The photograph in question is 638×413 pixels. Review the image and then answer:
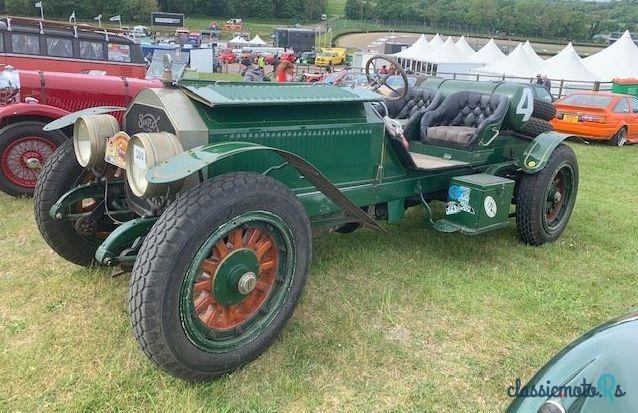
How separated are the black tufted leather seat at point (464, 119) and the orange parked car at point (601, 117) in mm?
7946

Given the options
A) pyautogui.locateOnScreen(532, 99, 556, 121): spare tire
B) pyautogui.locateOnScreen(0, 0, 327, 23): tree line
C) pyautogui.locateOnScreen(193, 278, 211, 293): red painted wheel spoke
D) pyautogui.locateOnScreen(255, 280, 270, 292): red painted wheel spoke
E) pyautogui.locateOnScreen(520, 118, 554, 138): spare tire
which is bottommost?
pyautogui.locateOnScreen(255, 280, 270, 292): red painted wheel spoke

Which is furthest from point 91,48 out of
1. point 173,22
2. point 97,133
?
point 173,22

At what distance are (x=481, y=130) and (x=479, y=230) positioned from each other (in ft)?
3.18

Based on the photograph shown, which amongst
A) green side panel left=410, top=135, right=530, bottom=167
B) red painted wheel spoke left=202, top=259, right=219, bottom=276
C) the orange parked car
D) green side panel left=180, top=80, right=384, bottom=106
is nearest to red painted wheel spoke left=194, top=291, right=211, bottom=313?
red painted wheel spoke left=202, top=259, right=219, bottom=276

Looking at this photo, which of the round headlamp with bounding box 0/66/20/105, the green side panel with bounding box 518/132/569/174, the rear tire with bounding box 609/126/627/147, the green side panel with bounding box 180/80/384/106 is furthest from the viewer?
the rear tire with bounding box 609/126/627/147

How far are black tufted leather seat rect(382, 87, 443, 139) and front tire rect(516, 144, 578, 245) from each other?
3.63 feet

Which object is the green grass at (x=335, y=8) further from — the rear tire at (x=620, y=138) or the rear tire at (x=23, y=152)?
the rear tire at (x=23, y=152)

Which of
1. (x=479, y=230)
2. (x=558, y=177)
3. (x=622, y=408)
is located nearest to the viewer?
(x=622, y=408)

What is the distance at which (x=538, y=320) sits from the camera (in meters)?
3.60

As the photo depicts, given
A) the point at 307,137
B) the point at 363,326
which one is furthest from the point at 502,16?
the point at 363,326

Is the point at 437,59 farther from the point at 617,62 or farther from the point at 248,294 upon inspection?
the point at 248,294

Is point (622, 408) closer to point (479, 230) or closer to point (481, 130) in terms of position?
point (479, 230)

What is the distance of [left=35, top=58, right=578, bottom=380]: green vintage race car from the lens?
2506 mm

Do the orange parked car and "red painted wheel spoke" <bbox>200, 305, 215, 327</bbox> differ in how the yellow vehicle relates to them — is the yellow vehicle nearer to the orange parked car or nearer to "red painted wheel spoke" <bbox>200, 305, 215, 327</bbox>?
the orange parked car
